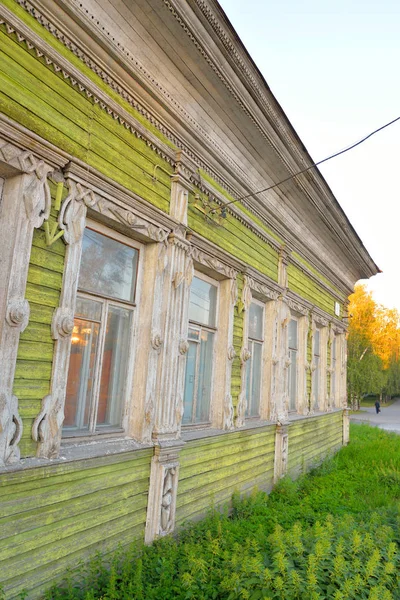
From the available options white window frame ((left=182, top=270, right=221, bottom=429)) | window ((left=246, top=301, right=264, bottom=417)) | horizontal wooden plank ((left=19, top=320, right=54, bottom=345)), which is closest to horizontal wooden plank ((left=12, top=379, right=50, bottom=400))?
horizontal wooden plank ((left=19, top=320, right=54, bottom=345))

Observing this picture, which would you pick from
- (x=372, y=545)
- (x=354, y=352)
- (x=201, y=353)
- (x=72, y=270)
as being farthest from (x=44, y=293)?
(x=354, y=352)

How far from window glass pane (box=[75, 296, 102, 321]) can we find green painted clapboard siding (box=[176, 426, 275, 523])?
1.71 meters

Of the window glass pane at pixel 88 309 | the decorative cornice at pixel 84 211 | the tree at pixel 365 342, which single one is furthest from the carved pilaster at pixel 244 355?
the tree at pixel 365 342

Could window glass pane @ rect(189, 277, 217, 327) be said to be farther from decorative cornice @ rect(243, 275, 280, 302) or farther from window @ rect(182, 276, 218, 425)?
decorative cornice @ rect(243, 275, 280, 302)

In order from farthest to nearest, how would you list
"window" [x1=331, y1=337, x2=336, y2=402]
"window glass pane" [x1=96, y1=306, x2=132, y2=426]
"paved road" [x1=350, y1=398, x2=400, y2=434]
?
1. "paved road" [x1=350, y1=398, x2=400, y2=434]
2. "window" [x1=331, y1=337, x2=336, y2=402]
3. "window glass pane" [x1=96, y1=306, x2=132, y2=426]

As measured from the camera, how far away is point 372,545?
3529 millimetres

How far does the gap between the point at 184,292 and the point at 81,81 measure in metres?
2.12

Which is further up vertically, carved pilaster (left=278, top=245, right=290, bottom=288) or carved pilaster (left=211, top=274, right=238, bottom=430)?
carved pilaster (left=278, top=245, right=290, bottom=288)

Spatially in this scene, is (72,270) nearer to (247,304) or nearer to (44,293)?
(44,293)

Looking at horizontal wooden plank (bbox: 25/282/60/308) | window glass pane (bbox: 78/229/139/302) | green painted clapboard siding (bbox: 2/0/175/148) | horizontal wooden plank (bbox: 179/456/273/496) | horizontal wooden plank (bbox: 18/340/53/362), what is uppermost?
green painted clapboard siding (bbox: 2/0/175/148)

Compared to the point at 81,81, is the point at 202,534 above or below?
below

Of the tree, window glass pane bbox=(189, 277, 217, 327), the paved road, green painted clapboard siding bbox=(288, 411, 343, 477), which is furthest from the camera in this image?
the tree

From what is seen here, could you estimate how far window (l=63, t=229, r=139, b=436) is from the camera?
341 cm

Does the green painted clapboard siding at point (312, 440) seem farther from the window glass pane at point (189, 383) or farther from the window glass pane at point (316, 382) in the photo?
the window glass pane at point (189, 383)
